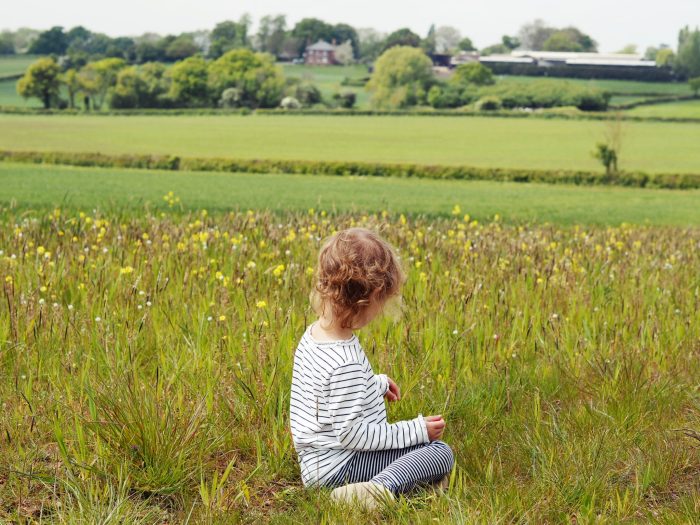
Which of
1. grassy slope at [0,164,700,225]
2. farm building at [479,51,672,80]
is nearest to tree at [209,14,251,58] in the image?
farm building at [479,51,672,80]

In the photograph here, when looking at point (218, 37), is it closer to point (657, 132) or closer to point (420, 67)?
point (420, 67)

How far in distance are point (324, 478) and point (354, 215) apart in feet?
23.5

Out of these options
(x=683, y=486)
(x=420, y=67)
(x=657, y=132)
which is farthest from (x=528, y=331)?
(x=420, y=67)

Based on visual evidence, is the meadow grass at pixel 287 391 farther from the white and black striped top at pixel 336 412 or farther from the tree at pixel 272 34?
the tree at pixel 272 34

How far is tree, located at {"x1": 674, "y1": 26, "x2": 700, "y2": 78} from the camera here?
6912cm

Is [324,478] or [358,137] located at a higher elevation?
[324,478]

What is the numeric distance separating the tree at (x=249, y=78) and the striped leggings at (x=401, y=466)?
55.6m

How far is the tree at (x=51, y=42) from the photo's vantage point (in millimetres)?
70562

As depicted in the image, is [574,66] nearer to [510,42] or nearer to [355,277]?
[510,42]

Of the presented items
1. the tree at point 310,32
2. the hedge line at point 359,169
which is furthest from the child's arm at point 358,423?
the tree at point 310,32

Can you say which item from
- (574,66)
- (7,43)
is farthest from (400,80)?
(7,43)

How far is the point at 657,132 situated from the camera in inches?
1961

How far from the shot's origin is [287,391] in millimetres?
4309

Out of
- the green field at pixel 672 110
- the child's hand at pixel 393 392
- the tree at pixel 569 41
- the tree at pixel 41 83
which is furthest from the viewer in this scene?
the tree at pixel 569 41
